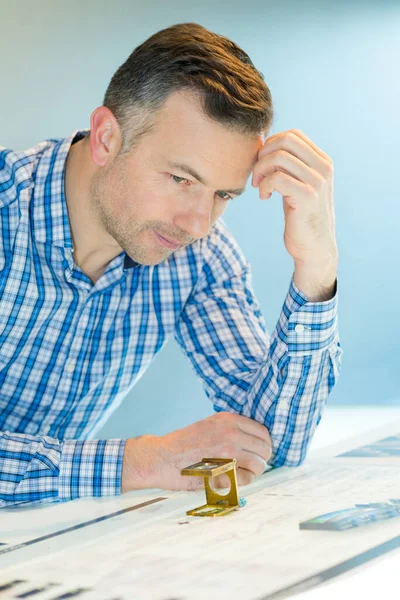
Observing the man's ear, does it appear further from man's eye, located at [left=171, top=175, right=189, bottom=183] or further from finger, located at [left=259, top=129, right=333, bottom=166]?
finger, located at [left=259, top=129, right=333, bottom=166]

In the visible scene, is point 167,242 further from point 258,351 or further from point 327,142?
point 327,142

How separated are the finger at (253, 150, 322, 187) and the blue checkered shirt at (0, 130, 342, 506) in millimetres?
202

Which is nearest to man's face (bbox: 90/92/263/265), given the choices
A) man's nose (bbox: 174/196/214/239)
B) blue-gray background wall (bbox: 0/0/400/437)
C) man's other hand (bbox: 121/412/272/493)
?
man's nose (bbox: 174/196/214/239)

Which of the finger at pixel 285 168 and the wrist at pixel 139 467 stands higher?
the finger at pixel 285 168

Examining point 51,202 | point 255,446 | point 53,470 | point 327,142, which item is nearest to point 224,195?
point 51,202

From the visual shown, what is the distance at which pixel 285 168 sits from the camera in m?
1.47

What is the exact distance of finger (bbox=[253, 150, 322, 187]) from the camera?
1.46 m

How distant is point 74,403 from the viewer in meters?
1.67

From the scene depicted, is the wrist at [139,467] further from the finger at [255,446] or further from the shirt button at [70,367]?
the shirt button at [70,367]

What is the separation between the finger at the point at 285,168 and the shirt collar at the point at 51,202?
1.15 ft

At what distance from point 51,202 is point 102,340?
28 centimetres

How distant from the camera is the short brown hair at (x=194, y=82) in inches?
56.0

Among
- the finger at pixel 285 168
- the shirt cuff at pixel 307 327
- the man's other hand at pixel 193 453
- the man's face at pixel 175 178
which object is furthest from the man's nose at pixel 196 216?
the man's other hand at pixel 193 453

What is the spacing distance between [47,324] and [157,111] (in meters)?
0.43
